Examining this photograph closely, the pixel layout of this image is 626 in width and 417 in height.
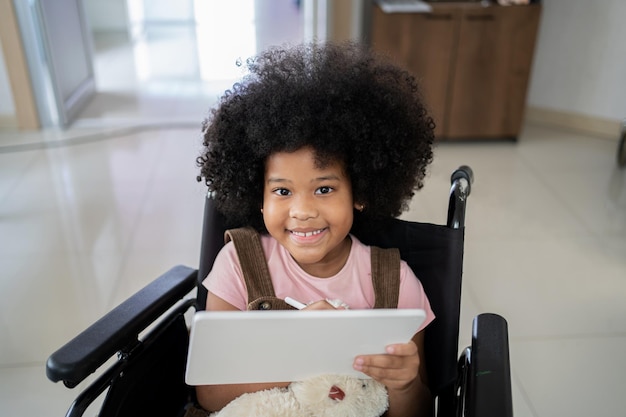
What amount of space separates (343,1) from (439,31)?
1.78 feet

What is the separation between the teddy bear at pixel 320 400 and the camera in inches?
33.1

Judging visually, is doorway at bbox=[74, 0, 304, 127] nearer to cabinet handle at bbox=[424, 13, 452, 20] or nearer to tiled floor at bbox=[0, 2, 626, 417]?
tiled floor at bbox=[0, 2, 626, 417]

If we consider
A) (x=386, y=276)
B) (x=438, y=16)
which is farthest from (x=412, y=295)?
(x=438, y=16)

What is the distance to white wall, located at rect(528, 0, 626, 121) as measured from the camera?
3.07 meters

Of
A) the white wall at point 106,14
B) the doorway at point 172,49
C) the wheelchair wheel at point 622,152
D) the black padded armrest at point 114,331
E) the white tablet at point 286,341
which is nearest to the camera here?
the white tablet at point 286,341

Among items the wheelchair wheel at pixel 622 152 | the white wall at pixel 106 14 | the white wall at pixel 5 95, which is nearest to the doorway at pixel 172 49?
the white wall at pixel 106 14

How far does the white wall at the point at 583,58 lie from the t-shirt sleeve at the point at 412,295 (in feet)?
8.93

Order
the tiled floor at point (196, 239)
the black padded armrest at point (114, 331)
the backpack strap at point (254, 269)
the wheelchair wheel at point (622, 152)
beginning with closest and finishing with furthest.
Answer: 1. the black padded armrest at point (114, 331)
2. the backpack strap at point (254, 269)
3. the tiled floor at point (196, 239)
4. the wheelchair wheel at point (622, 152)

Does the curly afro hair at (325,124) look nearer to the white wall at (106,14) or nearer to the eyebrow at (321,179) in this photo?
the eyebrow at (321,179)

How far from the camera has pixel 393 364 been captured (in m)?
0.77

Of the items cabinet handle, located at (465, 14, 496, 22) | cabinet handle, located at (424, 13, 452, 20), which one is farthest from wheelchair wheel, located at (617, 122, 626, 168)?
cabinet handle, located at (424, 13, 452, 20)


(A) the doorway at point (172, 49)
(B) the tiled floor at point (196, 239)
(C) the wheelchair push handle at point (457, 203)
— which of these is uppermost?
(C) the wheelchair push handle at point (457, 203)

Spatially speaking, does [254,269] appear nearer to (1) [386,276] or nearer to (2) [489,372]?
(1) [386,276]

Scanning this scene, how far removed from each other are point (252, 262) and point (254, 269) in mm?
13
